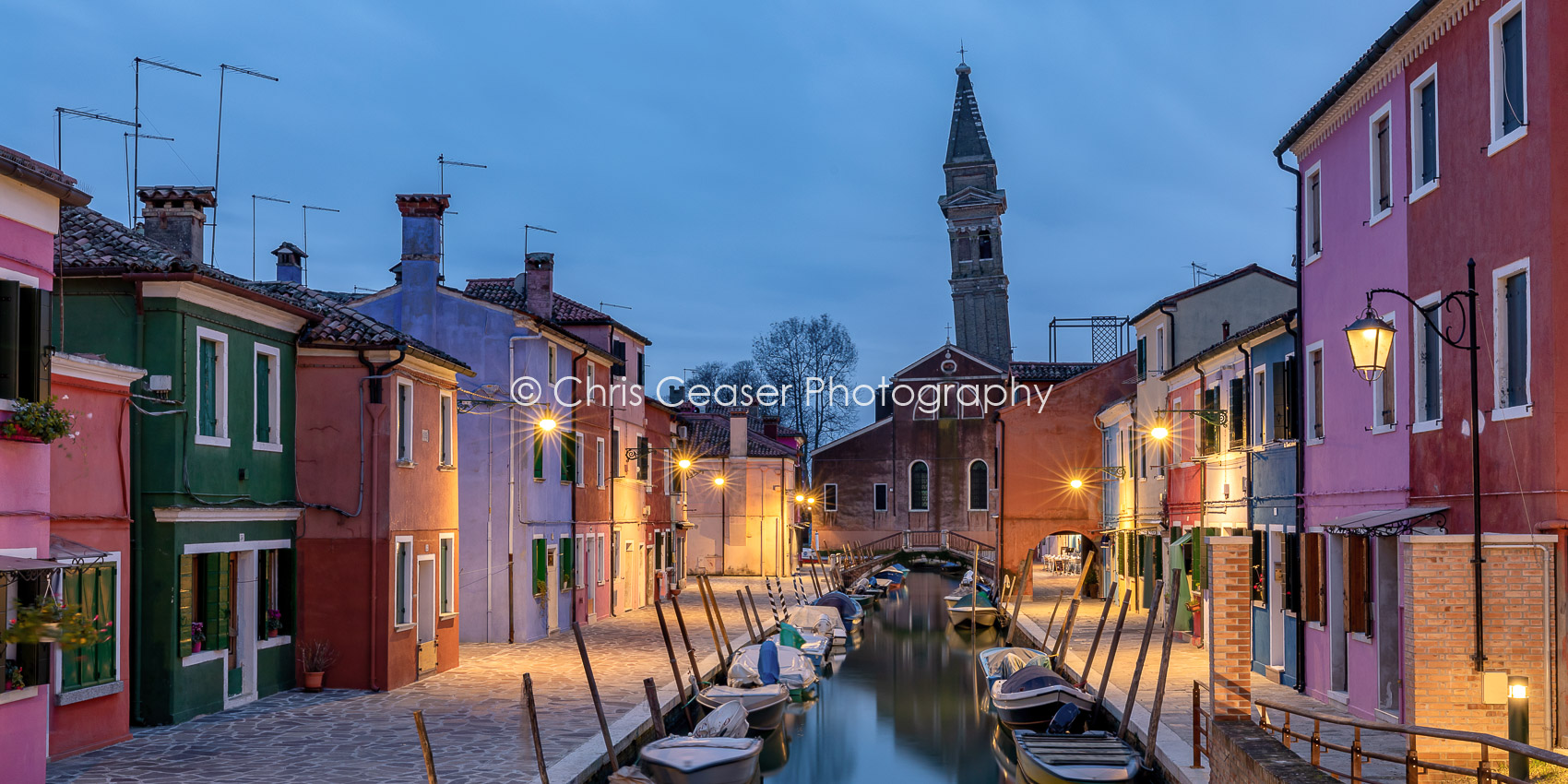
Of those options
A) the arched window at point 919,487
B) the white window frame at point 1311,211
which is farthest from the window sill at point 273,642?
the arched window at point 919,487

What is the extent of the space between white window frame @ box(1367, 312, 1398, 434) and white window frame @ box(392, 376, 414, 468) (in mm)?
12669

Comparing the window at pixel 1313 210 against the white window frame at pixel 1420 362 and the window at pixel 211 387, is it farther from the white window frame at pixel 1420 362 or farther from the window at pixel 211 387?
the window at pixel 211 387

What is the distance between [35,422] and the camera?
438 inches

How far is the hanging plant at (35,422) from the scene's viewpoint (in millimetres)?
11008

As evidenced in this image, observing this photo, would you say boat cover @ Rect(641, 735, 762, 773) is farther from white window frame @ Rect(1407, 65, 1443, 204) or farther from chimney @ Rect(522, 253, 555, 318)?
chimney @ Rect(522, 253, 555, 318)

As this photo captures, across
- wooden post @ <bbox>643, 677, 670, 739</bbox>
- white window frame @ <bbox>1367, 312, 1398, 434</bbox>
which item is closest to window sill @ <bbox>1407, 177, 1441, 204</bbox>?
white window frame @ <bbox>1367, 312, 1398, 434</bbox>

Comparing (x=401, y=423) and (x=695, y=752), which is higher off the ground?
(x=401, y=423)

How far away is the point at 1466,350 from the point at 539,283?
21.2 metres

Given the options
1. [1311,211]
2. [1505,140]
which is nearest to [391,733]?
[1505,140]

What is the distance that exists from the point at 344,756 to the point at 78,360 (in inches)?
184

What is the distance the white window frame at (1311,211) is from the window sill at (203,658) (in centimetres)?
1428

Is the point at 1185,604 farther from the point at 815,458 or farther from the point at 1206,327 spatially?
the point at 815,458

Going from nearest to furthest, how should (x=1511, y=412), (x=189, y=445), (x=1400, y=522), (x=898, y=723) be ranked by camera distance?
(x=1511, y=412), (x=1400, y=522), (x=189, y=445), (x=898, y=723)

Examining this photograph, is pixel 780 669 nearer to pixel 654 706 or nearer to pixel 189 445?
pixel 654 706
